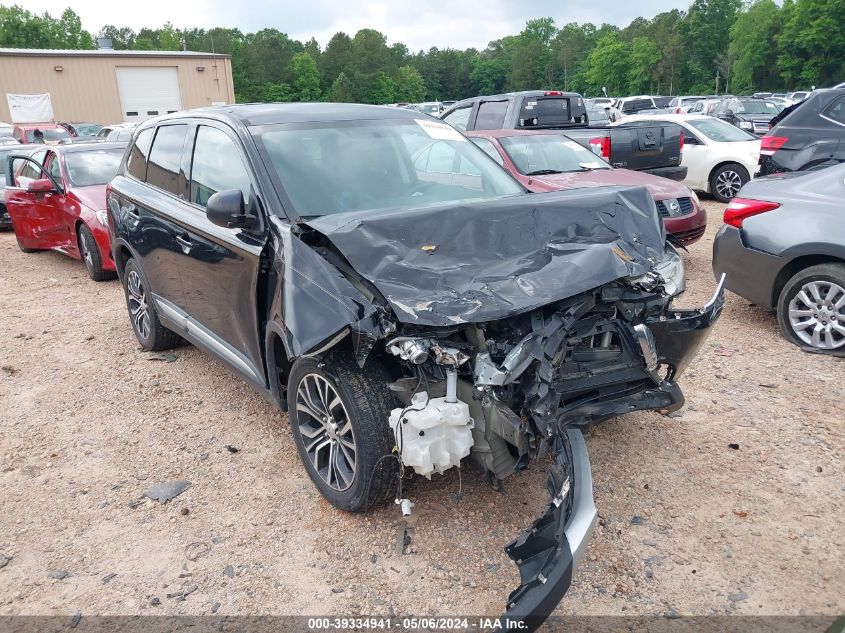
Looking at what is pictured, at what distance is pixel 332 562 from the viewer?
2.94m

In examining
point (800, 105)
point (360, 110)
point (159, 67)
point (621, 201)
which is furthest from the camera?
point (159, 67)

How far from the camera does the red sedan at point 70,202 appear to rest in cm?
766

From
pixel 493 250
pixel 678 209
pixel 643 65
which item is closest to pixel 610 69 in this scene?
pixel 643 65

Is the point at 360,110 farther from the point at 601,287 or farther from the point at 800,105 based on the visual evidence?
the point at 800,105

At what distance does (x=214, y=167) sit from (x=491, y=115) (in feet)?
23.0

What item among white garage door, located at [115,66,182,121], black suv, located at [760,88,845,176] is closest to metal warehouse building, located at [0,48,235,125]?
white garage door, located at [115,66,182,121]

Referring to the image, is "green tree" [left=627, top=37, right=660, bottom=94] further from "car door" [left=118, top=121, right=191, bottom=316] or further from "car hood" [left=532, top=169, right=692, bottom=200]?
"car door" [left=118, top=121, right=191, bottom=316]

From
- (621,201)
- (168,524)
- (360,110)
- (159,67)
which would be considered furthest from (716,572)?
(159,67)

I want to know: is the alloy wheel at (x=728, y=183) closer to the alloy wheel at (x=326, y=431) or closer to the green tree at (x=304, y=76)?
the alloy wheel at (x=326, y=431)

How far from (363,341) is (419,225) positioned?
75cm

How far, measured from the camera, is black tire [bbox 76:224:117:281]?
7727 millimetres

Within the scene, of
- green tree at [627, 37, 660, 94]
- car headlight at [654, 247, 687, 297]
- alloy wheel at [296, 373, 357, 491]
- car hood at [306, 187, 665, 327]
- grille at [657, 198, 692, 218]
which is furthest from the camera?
green tree at [627, 37, 660, 94]

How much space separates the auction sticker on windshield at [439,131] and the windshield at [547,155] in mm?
3239

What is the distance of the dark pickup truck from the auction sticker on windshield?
4.98m
